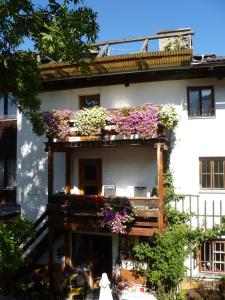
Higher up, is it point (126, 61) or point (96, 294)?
point (126, 61)

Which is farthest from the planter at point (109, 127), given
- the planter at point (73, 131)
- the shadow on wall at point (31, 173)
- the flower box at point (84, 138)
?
the shadow on wall at point (31, 173)

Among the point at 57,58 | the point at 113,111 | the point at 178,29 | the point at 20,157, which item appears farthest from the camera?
the point at 20,157

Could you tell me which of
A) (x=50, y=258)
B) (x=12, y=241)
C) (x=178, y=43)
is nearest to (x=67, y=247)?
(x=50, y=258)

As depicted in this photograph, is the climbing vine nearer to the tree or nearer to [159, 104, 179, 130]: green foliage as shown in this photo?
[159, 104, 179, 130]: green foliage

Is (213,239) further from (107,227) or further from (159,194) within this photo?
(107,227)

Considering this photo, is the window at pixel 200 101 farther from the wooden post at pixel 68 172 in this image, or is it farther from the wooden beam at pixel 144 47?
the wooden post at pixel 68 172

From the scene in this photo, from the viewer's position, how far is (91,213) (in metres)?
16.9

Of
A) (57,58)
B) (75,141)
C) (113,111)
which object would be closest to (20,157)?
(75,141)

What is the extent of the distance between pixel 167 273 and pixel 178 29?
10793mm

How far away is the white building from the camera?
56.0ft

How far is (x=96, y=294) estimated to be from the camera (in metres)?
17.4

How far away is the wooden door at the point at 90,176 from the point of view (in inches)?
752

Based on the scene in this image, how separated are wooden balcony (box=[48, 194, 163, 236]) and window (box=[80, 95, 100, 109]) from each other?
4.74 m

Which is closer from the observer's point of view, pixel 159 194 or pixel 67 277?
pixel 159 194
